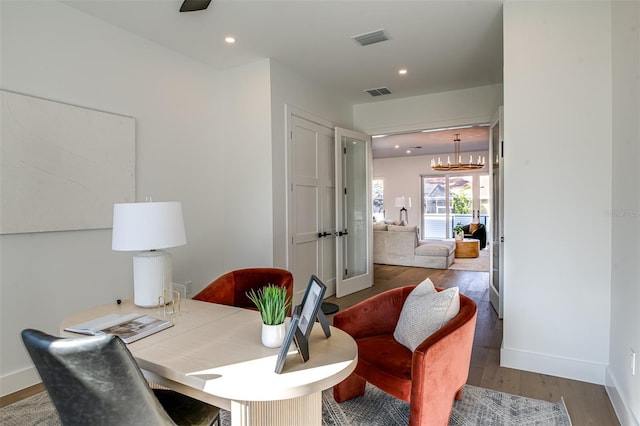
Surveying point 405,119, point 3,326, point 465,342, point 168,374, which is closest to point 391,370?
point 465,342

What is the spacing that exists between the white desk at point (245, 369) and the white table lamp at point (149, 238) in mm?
390

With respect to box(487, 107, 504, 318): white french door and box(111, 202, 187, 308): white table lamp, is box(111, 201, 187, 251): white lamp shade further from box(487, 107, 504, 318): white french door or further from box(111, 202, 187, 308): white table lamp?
box(487, 107, 504, 318): white french door

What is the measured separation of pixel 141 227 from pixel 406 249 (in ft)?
19.8

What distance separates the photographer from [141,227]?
5.98ft

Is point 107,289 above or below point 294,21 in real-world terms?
below

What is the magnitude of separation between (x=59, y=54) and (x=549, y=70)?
355 centimetres

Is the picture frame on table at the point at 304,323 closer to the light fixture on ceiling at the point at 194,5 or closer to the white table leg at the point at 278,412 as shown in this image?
the white table leg at the point at 278,412

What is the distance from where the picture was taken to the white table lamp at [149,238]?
1820 mm

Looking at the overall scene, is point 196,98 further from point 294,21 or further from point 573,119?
point 573,119

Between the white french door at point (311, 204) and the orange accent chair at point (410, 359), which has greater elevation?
the white french door at point (311, 204)

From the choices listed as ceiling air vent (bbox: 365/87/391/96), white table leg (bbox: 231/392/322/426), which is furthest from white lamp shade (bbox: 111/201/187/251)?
ceiling air vent (bbox: 365/87/391/96)

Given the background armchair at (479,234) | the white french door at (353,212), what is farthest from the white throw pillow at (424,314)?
the background armchair at (479,234)

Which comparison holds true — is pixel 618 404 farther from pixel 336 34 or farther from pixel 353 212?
pixel 353 212

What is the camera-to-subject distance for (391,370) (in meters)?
1.85
